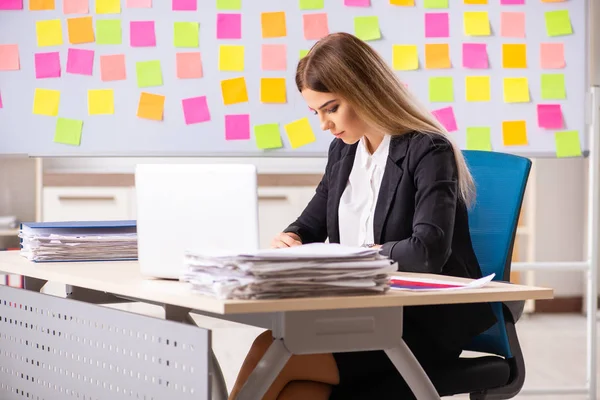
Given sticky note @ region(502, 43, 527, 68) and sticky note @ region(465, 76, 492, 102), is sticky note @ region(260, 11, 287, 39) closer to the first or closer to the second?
sticky note @ region(465, 76, 492, 102)

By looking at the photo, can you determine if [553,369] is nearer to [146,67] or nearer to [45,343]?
[146,67]

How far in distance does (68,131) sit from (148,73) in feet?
1.05

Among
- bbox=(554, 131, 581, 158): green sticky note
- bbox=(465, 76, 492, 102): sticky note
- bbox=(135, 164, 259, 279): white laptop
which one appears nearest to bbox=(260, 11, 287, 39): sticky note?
bbox=(465, 76, 492, 102): sticky note

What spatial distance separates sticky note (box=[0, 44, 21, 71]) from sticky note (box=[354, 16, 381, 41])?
111cm

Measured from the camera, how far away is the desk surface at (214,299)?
1194 millimetres

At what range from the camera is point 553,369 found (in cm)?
389

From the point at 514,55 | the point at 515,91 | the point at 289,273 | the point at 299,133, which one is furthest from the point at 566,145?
the point at 289,273

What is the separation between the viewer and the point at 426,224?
183 centimetres

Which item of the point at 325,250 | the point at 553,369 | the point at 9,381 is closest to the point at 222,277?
the point at 325,250

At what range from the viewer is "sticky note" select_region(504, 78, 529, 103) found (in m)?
3.11

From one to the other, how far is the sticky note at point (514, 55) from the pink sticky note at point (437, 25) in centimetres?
20

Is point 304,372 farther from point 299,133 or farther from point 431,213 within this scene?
point 299,133

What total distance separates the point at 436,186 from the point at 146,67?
1.45 metres

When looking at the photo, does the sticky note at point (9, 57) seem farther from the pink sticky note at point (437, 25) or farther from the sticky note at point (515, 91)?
the sticky note at point (515, 91)
